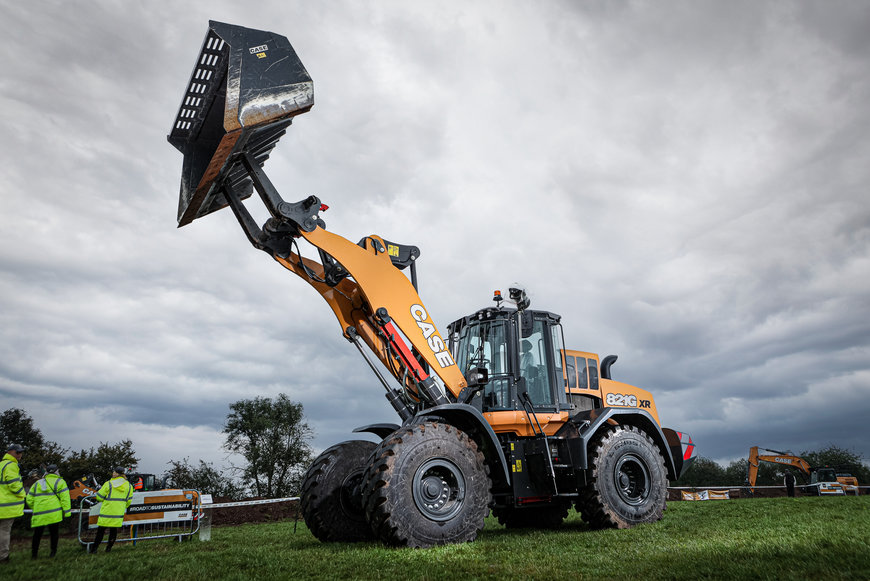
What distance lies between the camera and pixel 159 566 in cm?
673

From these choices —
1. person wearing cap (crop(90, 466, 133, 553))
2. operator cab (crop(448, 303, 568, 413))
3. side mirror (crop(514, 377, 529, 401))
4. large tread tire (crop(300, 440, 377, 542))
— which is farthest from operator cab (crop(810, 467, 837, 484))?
person wearing cap (crop(90, 466, 133, 553))

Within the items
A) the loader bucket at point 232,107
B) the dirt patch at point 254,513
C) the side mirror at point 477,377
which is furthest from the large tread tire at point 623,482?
the dirt patch at point 254,513

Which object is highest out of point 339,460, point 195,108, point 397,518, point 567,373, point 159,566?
point 195,108

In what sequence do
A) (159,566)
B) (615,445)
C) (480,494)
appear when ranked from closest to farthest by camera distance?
(159,566)
(480,494)
(615,445)

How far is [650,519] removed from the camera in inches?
373

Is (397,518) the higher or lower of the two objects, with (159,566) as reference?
higher

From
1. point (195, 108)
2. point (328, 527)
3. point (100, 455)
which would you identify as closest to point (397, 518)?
point (328, 527)

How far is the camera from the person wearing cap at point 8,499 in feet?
27.2

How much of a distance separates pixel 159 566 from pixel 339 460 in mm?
2717

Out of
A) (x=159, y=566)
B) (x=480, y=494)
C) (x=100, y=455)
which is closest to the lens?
(x=159, y=566)

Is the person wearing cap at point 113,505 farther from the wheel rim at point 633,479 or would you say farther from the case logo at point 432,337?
the wheel rim at point 633,479

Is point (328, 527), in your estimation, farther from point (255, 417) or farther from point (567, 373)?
point (255, 417)

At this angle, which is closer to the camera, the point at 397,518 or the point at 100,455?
the point at 397,518

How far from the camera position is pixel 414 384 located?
877 centimetres
